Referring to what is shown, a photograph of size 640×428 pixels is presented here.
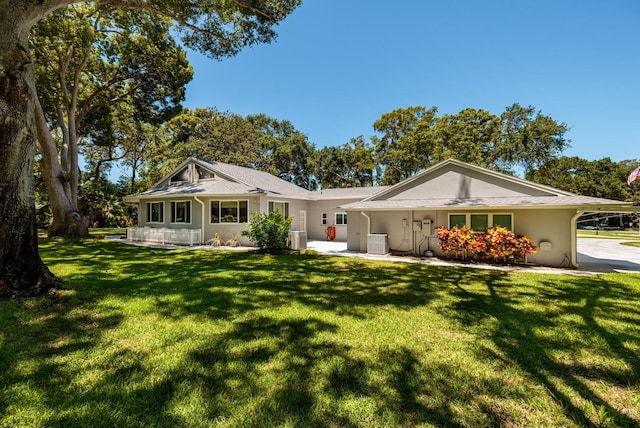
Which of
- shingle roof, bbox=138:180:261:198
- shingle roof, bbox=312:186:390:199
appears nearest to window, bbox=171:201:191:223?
shingle roof, bbox=138:180:261:198

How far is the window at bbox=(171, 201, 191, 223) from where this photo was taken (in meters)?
15.8

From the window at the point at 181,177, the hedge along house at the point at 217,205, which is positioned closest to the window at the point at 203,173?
the hedge along house at the point at 217,205

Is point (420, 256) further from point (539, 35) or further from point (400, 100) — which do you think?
point (400, 100)

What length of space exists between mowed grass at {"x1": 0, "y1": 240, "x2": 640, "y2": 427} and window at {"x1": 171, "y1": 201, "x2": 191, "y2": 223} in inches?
398

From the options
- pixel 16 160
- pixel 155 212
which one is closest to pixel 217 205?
pixel 155 212

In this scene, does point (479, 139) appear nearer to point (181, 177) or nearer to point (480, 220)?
point (480, 220)

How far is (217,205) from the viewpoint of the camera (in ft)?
50.3

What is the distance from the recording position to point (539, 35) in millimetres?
10664

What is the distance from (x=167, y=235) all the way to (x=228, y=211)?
3.60m

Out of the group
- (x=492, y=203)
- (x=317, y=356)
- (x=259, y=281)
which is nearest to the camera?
(x=317, y=356)

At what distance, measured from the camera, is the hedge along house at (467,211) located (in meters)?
9.48

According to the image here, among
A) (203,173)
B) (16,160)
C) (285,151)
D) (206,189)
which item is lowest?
(16,160)

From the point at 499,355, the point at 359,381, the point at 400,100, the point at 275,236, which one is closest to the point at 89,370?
the point at 359,381

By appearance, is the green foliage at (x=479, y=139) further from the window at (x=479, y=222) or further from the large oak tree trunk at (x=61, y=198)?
the large oak tree trunk at (x=61, y=198)
